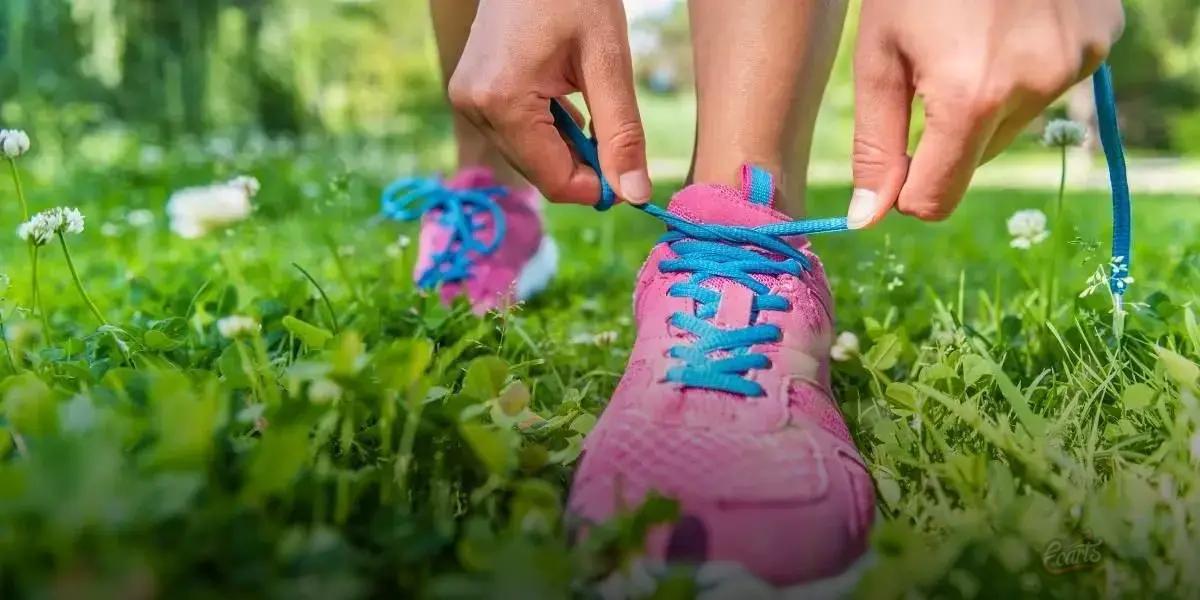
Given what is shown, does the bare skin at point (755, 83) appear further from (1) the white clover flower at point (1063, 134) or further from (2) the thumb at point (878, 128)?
(1) the white clover flower at point (1063, 134)

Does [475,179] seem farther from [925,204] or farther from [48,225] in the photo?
[925,204]

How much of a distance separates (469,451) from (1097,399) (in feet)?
2.20

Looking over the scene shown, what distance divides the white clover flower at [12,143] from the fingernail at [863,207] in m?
0.89

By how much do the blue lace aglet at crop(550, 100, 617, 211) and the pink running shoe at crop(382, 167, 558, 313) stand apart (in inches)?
24.2

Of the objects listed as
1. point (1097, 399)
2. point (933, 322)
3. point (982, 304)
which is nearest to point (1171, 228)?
→ point (982, 304)

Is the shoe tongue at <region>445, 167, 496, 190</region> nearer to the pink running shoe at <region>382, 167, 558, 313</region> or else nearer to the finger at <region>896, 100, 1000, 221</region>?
the pink running shoe at <region>382, 167, 558, 313</region>

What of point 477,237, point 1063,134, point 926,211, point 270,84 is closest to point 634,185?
point 926,211

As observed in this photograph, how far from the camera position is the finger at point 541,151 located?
3.23 ft

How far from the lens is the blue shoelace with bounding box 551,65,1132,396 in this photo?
96 centimetres

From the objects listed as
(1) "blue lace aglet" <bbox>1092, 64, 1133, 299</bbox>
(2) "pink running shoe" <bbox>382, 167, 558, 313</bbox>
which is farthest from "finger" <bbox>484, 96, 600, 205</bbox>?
(2) "pink running shoe" <bbox>382, 167, 558, 313</bbox>

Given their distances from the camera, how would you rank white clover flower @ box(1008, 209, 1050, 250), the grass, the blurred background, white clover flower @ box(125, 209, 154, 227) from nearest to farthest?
the grass, white clover flower @ box(1008, 209, 1050, 250), white clover flower @ box(125, 209, 154, 227), the blurred background

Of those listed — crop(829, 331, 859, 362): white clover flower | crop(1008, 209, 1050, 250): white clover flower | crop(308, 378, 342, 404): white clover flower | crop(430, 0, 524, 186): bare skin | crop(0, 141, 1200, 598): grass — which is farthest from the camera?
crop(430, 0, 524, 186): bare skin

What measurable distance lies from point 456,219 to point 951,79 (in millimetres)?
1102

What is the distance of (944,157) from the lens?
85 centimetres
